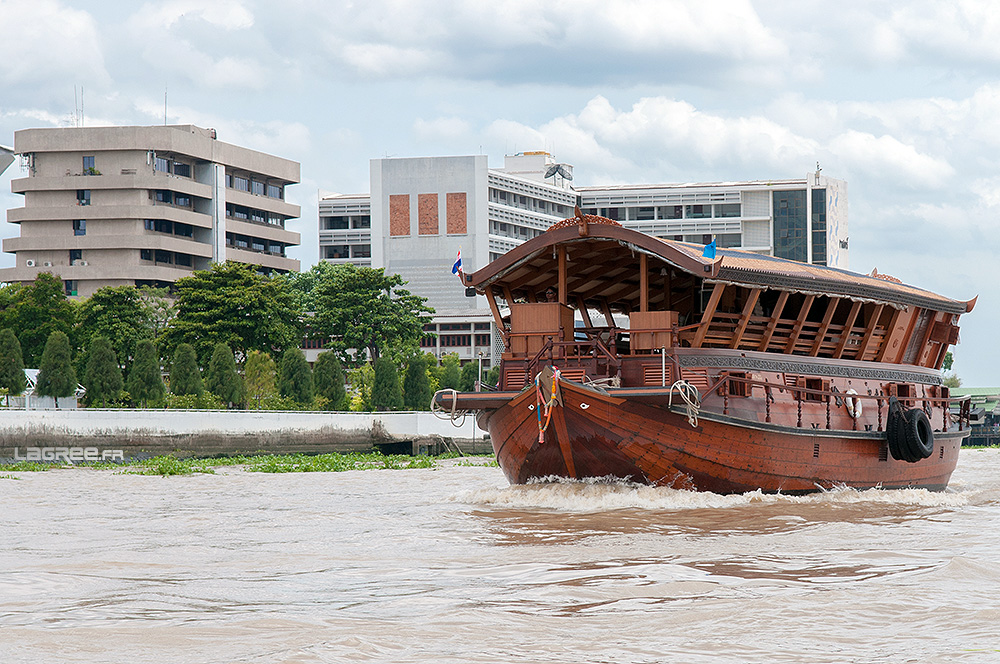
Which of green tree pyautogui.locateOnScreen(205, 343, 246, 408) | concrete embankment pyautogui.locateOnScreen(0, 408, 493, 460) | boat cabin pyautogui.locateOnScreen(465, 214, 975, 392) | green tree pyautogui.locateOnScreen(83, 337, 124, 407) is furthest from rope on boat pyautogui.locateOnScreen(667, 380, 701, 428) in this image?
green tree pyautogui.locateOnScreen(205, 343, 246, 408)

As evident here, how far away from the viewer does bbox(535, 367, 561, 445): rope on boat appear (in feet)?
50.9

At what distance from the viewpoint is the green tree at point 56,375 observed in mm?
39094

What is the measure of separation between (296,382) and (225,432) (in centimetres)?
1009

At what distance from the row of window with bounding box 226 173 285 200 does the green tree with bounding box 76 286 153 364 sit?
2867 centimetres

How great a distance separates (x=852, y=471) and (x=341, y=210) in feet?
257

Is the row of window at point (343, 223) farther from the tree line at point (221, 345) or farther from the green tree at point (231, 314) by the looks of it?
the green tree at point (231, 314)

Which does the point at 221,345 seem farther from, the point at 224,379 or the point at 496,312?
the point at 496,312

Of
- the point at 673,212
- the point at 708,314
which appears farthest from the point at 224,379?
the point at 673,212

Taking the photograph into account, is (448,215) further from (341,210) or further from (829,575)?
(829,575)

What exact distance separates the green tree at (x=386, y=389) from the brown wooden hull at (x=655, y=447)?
3006 cm

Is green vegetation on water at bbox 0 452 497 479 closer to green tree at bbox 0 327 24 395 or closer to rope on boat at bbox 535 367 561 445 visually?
green tree at bbox 0 327 24 395

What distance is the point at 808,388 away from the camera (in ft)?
58.7

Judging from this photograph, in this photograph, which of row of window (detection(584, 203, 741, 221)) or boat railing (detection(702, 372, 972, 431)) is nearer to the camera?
boat railing (detection(702, 372, 972, 431))

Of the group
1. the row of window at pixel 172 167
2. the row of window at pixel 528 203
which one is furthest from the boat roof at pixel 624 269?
the row of window at pixel 528 203
